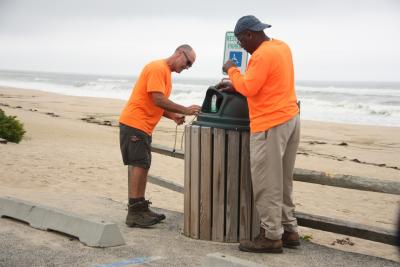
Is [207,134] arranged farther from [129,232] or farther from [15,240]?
[15,240]

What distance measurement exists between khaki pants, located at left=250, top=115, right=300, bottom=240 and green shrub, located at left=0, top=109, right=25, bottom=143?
807 cm

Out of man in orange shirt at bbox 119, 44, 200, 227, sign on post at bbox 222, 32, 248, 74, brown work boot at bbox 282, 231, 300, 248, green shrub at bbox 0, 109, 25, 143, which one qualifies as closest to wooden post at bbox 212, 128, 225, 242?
brown work boot at bbox 282, 231, 300, 248

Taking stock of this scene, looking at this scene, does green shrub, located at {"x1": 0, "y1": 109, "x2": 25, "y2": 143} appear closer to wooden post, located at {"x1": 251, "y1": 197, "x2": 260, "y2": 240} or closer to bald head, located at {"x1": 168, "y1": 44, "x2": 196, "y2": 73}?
bald head, located at {"x1": 168, "y1": 44, "x2": 196, "y2": 73}

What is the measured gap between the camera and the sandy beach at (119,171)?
6.97 meters

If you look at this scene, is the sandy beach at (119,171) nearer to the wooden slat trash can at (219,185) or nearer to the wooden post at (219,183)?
the wooden slat trash can at (219,185)

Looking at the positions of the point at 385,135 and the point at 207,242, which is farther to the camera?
the point at 385,135

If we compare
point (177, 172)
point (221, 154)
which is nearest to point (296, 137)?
point (221, 154)

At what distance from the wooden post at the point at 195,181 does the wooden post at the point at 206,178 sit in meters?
0.04

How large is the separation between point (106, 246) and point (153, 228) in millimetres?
839

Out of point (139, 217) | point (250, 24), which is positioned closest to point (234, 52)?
point (250, 24)

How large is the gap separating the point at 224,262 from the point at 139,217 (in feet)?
5.75

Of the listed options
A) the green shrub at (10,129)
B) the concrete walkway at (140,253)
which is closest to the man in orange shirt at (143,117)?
the concrete walkway at (140,253)

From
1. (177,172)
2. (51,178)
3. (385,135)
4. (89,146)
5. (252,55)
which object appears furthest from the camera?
(385,135)

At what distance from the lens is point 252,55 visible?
4.38 metres
